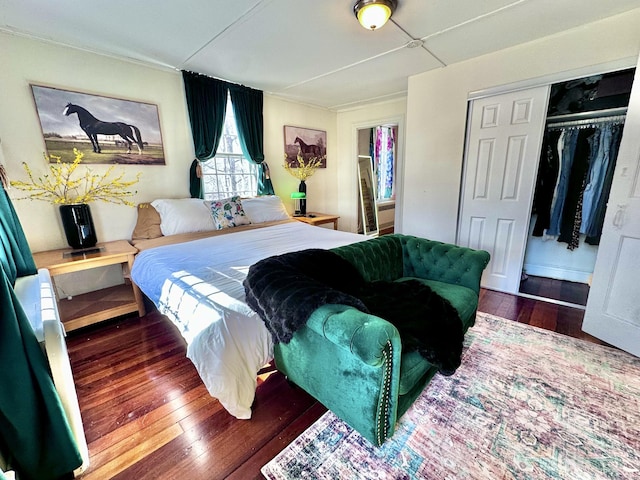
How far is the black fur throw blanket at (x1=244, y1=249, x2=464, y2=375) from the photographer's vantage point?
1.21 metres

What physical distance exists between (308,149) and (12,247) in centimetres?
358

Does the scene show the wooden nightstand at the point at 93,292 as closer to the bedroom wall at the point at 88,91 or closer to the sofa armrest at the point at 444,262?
the bedroom wall at the point at 88,91

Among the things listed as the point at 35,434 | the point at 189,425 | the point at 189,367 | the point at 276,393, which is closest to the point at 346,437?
the point at 276,393

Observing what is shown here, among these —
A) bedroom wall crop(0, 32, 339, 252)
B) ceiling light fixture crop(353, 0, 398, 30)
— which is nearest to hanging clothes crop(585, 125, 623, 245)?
ceiling light fixture crop(353, 0, 398, 30)

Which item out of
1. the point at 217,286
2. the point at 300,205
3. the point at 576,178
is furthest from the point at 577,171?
the point at 217,286

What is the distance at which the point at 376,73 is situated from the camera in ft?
9.92

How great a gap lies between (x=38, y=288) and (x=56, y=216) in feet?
4.27

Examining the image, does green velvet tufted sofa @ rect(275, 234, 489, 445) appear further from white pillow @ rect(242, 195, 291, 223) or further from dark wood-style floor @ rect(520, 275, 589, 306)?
white pillow @ rect(242, 195, 291, 223)

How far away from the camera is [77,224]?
7.56ft

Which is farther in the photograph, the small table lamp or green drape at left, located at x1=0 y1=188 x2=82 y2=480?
the small table lamp

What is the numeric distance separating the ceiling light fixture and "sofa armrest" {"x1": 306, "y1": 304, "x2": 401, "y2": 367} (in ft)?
6.18

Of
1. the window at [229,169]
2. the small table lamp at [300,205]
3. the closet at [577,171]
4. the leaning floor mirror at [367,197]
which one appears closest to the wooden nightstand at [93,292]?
the window at [229,169]

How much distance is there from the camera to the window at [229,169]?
11.3ft

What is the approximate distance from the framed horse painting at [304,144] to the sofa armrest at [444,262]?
2.56 metres
